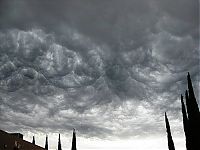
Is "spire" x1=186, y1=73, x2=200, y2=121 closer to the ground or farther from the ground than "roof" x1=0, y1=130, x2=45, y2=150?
farther from the ground

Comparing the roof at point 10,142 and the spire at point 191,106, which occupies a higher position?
the spire at point 191,106

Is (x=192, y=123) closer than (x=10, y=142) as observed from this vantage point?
No

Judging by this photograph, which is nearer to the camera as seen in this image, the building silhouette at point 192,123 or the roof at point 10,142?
the roof at point 10,142

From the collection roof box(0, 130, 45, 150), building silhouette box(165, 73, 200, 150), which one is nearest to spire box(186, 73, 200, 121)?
building silhouette box(165, 73, 200, 150)

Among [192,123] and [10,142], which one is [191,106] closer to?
[192,123]

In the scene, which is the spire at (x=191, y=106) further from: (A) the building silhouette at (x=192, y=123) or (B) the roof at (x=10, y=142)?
(B) the roof at (x=10, y=142)

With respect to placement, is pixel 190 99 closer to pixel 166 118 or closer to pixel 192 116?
pixel 192 116

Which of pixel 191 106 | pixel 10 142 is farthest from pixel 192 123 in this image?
pixel 10 142

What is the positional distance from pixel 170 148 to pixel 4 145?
26884mm

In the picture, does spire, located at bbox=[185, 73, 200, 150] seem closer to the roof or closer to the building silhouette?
the building silhouette

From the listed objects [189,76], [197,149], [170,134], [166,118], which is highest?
[189,76]

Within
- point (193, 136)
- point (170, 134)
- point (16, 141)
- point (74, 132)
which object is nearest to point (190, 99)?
point (193, 136)

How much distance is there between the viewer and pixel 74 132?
62406mm

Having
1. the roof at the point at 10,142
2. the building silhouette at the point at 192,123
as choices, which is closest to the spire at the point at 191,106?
the building silhouette at the point at 192,123
